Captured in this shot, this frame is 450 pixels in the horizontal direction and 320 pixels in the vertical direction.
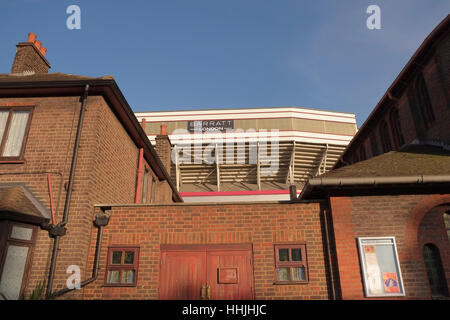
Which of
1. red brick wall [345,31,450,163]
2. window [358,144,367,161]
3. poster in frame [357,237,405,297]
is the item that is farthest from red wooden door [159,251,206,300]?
window [358,144,367,161]

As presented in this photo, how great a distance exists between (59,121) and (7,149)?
4.84ft

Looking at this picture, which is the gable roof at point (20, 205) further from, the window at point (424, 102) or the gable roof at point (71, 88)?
the window at point (424, 102)

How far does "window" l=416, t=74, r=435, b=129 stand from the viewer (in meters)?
11.4

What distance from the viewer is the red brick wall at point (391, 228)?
6816mm

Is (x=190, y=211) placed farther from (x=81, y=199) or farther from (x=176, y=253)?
(x=81, y=199)

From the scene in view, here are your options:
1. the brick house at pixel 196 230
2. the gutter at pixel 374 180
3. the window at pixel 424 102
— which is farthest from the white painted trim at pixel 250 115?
the gutter at pixel 374 180

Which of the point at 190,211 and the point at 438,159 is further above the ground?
the point at 438,159

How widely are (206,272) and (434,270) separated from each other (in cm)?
535

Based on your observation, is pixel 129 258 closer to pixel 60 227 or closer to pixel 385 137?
pixel 60 227

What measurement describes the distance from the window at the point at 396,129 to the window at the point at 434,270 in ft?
24.7

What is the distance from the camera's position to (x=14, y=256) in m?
6.52
